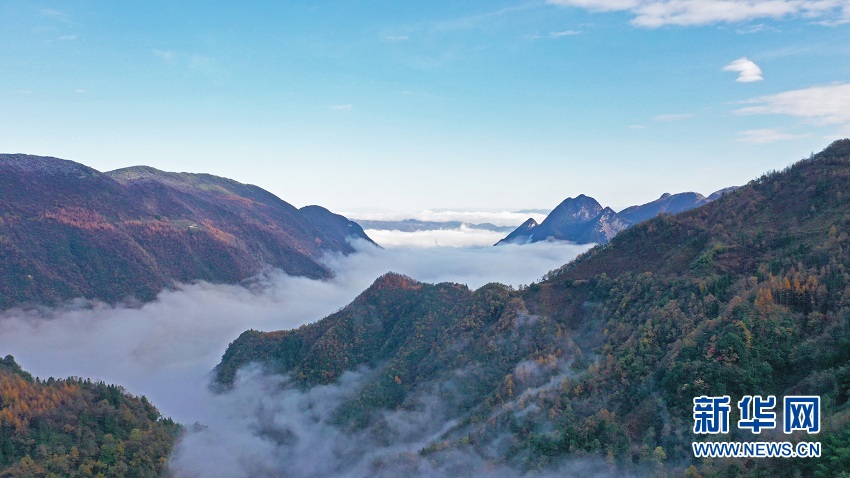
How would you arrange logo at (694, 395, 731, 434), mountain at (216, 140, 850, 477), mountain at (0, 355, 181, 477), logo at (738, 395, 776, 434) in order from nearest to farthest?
logo at (738, 395, 776, 434), logo at (694, 395, 731, 434), mountain at (216, 140, 850, 477), mountain at (0, 355, 181, 477)

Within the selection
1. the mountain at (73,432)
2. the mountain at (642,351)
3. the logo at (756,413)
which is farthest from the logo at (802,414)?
the mountain at (73,432)

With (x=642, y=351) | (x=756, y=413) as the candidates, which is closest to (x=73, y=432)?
(x=642, y=351)

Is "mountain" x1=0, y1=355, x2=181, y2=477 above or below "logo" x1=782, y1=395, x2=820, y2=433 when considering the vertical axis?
below

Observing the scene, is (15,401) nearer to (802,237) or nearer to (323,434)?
(323,434)

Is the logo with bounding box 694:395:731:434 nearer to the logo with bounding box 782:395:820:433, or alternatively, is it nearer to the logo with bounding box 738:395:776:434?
the logo with bounding box 738:395:776:434

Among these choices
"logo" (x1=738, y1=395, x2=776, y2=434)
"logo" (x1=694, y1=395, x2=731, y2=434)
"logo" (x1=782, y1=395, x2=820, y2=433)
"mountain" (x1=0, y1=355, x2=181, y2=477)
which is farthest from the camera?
"mountain" (x1=0, y1=355, x2=181, y2=477)

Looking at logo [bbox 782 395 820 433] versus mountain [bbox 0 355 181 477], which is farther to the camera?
mountain [bbox 0 355 181 477]

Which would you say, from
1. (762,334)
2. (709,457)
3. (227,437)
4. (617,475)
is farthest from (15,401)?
(762,334)

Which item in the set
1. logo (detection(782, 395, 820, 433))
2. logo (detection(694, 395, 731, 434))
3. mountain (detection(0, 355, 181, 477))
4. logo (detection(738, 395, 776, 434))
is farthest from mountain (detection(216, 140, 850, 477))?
mountain (detection(0, 355, 181, 477))
